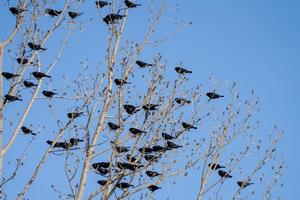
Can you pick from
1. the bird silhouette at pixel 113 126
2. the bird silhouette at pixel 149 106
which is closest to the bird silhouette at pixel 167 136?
the bird silhouette at pixel 149 106

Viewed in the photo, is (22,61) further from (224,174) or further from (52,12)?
(224,174)

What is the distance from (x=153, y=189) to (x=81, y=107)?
89.4 inches

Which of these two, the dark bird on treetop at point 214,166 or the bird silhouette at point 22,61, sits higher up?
the bird silhouette at point 22,61

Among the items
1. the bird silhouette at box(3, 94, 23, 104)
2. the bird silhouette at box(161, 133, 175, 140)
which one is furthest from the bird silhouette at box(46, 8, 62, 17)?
the bird silhouette at box(161, 133, 175, 140)

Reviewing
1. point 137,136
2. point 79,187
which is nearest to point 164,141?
point 137,136

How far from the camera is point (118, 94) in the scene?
34.2 feet

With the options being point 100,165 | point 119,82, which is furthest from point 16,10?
point 100,165

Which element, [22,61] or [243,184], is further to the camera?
[22,61]

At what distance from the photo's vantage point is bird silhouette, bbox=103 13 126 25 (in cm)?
1115

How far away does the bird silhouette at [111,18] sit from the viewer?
1115 cm

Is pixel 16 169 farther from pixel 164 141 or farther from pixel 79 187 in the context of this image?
pixel 164 141

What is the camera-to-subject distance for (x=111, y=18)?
36.8 ft

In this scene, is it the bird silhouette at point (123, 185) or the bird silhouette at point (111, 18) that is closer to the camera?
the bird silhouette at point (123, 185)

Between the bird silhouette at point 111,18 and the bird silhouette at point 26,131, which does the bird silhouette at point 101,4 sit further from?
the bird silhouette at point 26,131
